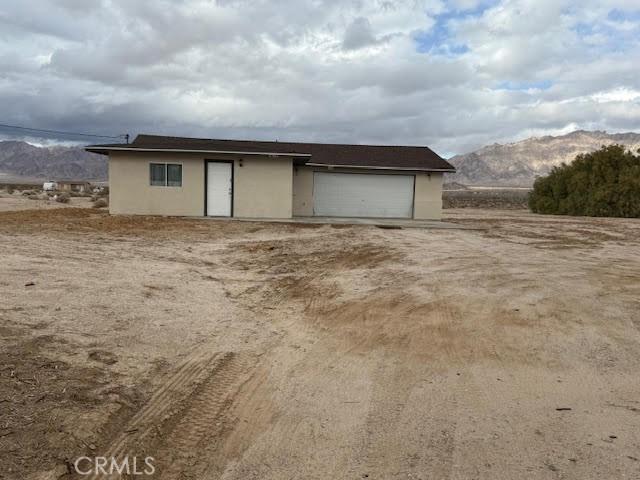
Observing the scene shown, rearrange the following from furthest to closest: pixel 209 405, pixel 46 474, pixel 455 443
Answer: pixel 209 405, pixel 455 443, pixel 46 474

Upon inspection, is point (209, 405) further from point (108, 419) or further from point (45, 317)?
point (45, 317)

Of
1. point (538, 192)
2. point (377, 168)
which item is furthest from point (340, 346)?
point (538, 192)

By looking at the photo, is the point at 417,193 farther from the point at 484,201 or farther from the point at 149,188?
the point at 484,201

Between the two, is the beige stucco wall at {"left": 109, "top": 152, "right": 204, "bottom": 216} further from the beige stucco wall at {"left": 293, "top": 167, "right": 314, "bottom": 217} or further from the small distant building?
the small distant building

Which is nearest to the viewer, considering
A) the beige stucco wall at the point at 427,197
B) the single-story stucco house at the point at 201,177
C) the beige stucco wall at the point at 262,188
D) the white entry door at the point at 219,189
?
the single-story stucco house at the point at 201,177

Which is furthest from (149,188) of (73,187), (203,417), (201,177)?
(73,187)

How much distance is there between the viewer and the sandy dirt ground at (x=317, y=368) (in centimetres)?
412

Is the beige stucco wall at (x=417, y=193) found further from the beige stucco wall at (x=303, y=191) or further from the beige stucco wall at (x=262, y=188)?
the beige stucco wall at (x=262, y=188)

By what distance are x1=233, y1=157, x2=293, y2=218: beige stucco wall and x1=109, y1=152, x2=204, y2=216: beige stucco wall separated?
1.51 metres

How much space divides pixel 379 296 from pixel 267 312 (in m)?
1.97

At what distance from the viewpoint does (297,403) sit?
511 cm

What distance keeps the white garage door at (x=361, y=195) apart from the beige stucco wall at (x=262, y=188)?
3637 millimetres

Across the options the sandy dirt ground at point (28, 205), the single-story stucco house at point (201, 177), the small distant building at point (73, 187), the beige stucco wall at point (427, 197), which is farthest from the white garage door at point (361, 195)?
the small distant building at point (73, 187)

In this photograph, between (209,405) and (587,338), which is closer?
(209,405)
